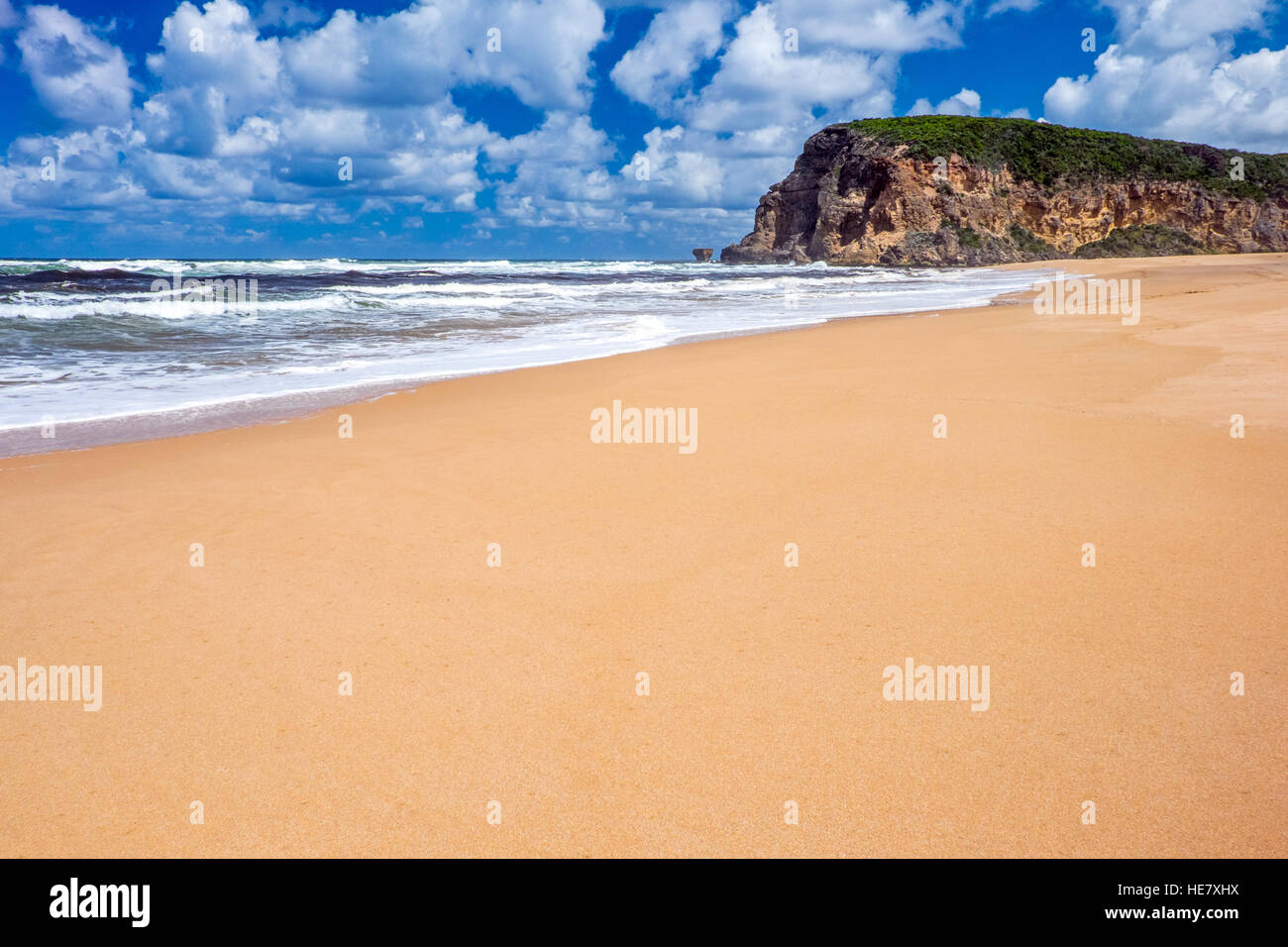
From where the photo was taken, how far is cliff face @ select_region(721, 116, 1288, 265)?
6288 cm

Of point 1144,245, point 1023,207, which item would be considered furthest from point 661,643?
point 1144,245

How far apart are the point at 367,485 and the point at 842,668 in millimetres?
3428

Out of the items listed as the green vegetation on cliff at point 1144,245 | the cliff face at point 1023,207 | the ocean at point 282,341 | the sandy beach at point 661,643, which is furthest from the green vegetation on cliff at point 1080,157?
the sandy beach at point 661,643

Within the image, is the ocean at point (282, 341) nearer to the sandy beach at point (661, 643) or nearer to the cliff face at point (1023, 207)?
the sandy beach at point (661, 643)

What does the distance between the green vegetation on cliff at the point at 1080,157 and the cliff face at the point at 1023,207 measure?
17cm

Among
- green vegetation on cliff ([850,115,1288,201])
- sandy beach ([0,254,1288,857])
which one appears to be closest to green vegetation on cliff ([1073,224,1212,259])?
green vegetation on cliff ([850,115,1288,201])

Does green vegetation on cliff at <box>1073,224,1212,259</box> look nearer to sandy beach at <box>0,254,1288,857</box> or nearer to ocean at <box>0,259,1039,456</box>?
ocean at <box>0,259,1039,456</box>

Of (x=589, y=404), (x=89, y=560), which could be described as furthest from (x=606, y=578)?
(x=589, y=404)

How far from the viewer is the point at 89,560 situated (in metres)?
3.88

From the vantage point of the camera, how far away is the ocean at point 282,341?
8023mm

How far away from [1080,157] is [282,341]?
73951mm

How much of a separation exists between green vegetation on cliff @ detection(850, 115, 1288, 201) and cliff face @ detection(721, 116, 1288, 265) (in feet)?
0.56
